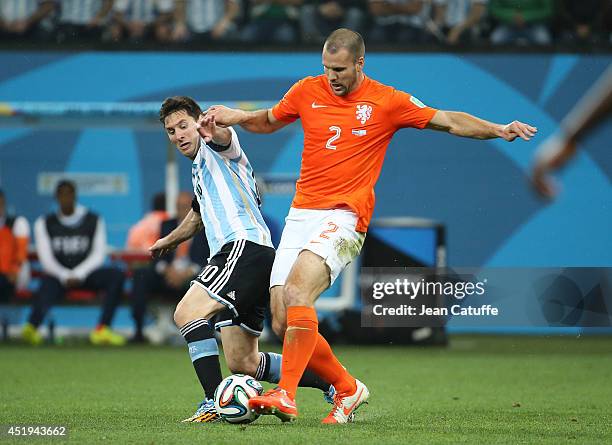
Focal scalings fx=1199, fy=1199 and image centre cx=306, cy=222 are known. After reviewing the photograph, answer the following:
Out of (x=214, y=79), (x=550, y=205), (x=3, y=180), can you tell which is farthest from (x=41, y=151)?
(x=550, y=205)

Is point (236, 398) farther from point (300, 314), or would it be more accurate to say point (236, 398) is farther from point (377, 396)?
point (377, 396)

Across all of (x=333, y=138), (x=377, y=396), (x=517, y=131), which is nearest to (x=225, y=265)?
(x=333, y=138)

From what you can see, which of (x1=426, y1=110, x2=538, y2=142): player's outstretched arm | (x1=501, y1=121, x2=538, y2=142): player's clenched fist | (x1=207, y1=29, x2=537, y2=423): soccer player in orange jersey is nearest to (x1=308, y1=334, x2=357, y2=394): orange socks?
(x1=207, y1=29, x2=537, y2=423): soccer player in orange jersey

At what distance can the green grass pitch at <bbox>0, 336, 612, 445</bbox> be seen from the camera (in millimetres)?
6047

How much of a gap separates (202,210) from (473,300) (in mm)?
5261

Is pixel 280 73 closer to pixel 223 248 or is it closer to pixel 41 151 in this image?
pixel 41 151

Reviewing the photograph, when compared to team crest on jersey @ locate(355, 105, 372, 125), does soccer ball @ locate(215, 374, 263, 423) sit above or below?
below

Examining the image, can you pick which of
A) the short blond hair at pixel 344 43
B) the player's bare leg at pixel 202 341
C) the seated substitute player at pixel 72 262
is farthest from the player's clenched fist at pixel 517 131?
the seated substitute player at pixel 72 262

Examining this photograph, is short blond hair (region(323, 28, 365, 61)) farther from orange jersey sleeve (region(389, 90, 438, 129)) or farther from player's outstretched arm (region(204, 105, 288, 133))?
player's outstretched arm (region(204, 105, 288, 133))

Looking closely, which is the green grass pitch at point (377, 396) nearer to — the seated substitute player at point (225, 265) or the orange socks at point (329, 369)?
the orange socks at point (329, 369)

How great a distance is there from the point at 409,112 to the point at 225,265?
1.35 metres

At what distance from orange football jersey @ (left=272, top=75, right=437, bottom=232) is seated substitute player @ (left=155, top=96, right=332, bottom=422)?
40 cm

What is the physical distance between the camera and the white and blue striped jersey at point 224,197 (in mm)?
6977

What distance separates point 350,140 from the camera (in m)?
6.70
